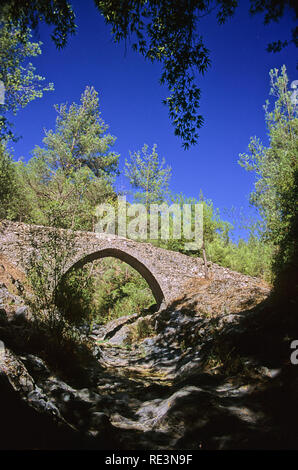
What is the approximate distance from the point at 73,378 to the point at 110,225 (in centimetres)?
1745

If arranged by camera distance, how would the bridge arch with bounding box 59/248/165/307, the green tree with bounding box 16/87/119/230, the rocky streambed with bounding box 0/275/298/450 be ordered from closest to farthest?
the rocky streambed with bounding box 0/275/298/450 < the bridge arch with bounding box 59/248/165/307 < the green tree with bounding box 16/87/119/230

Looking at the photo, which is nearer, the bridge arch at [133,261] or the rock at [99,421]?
the rock at [99,421]

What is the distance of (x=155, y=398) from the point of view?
453 cm

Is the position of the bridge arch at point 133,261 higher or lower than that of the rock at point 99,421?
higher

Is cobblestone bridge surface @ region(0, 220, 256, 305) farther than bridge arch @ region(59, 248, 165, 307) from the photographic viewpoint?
No

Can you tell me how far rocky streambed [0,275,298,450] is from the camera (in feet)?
7.16

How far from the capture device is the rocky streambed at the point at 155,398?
218 centimetres

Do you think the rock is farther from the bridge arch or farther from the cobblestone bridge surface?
the bridge arch

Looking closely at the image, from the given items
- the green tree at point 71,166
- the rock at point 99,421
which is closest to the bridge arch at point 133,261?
the green tree at point 71,166

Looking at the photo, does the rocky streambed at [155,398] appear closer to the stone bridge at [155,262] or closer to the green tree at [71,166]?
the stone bridge at [155,262]

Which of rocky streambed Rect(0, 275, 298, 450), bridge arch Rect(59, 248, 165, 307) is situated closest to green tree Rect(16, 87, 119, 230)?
bridge arch Rect(59, 248, 165, 307)

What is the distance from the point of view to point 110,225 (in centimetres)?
2167

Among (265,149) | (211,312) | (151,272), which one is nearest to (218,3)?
(211,312)
